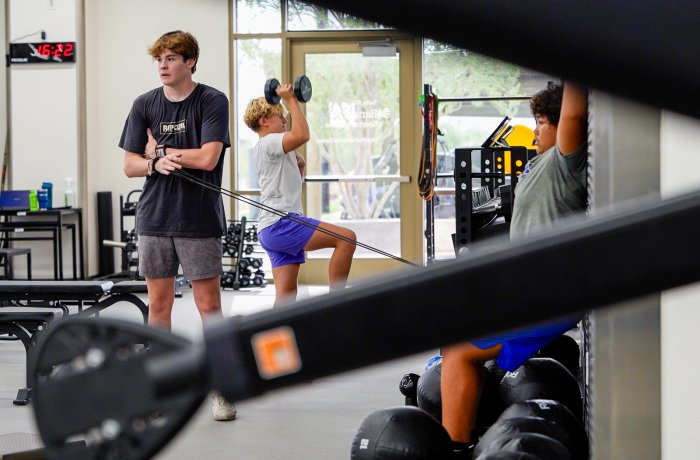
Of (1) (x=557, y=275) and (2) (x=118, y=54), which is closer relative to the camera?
(1) (x=557, y=275)

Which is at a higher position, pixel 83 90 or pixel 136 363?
pixel 83 90

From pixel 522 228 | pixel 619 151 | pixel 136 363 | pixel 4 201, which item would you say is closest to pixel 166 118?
pixel 522 228

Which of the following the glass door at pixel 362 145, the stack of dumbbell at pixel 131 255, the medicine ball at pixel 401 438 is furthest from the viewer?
the glass door at pixel 362 145

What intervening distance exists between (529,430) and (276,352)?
1.84 m

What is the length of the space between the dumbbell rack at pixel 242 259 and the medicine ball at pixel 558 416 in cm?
654

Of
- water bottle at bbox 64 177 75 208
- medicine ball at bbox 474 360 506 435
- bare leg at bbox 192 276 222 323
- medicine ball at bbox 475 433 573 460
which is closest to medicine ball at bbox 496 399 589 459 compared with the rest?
medicine ball at bbox 475 433 573 460

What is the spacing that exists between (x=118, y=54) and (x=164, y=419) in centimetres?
965

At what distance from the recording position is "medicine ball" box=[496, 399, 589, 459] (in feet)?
7.73

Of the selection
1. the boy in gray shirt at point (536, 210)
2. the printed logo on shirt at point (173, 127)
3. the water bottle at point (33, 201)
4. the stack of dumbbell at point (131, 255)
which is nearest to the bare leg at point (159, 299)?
the printed logo on shirt at point (173, 127)

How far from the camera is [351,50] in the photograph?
9461mm

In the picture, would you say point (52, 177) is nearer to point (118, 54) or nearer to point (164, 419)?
point (118, 54)

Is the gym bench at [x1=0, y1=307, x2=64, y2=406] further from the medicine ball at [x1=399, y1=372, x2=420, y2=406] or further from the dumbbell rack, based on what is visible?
the dumbbell rack

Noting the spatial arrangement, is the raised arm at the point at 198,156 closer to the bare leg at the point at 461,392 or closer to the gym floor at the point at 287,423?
the gym floor at the point at 287,423

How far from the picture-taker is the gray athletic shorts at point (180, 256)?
3559 mm
